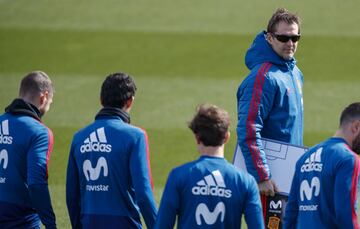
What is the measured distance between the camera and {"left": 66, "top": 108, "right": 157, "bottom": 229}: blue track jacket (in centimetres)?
548

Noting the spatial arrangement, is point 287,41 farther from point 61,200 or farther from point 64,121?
point 64,121

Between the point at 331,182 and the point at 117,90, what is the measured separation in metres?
1.53

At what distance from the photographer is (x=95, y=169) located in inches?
218

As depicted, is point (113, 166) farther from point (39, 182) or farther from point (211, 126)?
point (211, 126)

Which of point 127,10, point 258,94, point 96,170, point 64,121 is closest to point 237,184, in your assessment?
point 96,170

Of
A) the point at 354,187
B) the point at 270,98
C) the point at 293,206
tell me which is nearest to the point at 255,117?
the point at 270,98

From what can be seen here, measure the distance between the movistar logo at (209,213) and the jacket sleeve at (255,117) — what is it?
1320 mm

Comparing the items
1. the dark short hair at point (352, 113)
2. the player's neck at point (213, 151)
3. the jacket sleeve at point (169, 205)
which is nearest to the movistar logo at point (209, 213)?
the jacket sleeve at point (169, 205)

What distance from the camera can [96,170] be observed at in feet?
18.1

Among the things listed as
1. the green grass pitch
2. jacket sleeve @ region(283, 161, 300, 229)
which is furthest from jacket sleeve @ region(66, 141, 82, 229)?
the green grass pitch

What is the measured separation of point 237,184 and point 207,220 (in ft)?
0.88

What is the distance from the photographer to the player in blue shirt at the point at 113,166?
5.42 m

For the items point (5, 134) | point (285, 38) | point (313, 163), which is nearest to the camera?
point (313, 163)

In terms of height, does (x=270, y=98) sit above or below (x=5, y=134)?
above
